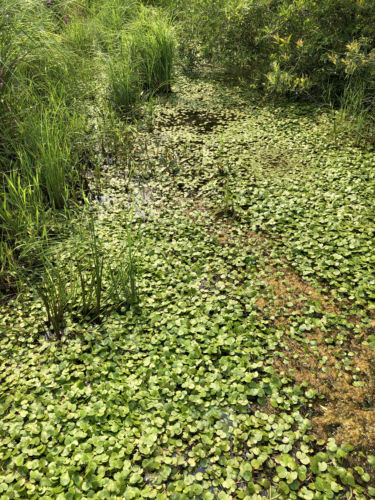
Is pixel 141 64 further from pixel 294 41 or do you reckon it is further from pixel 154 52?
pixel 294 41

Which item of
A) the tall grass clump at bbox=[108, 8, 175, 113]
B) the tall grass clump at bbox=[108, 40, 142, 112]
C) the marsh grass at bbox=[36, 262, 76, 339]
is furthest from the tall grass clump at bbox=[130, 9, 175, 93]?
the marsh grass at bbox=[36, 262, 76, 339]

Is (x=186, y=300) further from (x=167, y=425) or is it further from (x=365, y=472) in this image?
(x=365, y=472)

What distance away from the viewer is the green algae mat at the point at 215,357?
66.5 inches

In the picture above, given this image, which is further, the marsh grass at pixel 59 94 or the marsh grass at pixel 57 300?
the marsh grass at pixel 59 94

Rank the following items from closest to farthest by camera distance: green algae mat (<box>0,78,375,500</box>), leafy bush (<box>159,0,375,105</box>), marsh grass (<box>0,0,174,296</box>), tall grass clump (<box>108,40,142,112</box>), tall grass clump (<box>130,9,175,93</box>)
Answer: green algae mat (<box>0,78,375,500</box>)
marsh grass (<box>0,0,174,296</box>)
leafy bush (<box>159,0,375,105</box>)
tall grass clump (<box>108,40,142,112</box>)
tall grass clump (<box>130,9,175,93</box>)

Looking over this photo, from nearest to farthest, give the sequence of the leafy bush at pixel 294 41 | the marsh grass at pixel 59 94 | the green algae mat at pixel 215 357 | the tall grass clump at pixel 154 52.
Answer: the green algae mat at pixel 215 357 → the marsh grass at pixel 59 94 → the leafy bush at pixel 294 41 → the tall grass clump at pixel 154 52

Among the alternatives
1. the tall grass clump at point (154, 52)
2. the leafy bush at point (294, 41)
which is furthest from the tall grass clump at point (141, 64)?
the leafy bush at point (294, 41)

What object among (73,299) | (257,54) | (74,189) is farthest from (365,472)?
(257,54)

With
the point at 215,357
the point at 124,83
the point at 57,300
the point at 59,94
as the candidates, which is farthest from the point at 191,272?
the point at 124,83

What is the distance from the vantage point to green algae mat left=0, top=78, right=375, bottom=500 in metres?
1.69

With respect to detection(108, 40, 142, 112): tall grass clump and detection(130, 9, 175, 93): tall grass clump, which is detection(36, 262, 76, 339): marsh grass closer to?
detection(108, 40, 142, 112): tall grass clump

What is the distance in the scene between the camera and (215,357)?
7.11ft

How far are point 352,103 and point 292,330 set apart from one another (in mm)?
3266

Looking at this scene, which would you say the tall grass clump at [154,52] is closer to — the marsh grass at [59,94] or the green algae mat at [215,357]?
the marsh grass at [59,94]
